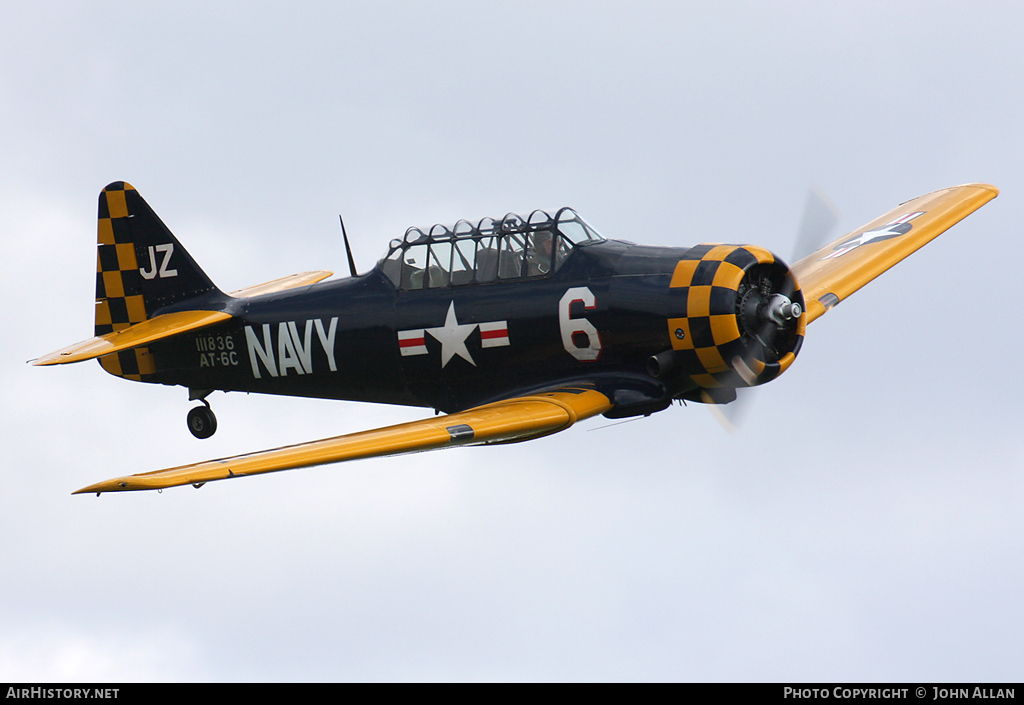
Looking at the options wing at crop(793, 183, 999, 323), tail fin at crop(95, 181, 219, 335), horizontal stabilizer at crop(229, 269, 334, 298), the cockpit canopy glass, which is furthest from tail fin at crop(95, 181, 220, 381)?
wing at crop(793, 183, 999, 323)

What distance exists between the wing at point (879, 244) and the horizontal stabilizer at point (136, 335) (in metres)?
6.94

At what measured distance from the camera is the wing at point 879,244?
44.6 ft

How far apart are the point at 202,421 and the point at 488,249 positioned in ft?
15.6

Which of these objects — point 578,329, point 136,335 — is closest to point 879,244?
point 578,329

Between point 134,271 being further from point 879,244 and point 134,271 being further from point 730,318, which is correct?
point 879,244

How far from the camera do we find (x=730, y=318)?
36.5 ft

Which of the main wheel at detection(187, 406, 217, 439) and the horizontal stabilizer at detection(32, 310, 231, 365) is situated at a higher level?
the horizontal stabilizer at detection(32, 310, 231, 365)

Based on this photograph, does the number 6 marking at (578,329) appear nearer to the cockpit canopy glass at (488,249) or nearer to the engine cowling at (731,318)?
the cockpit canopy glass at (488,249)

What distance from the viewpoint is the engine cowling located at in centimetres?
1120

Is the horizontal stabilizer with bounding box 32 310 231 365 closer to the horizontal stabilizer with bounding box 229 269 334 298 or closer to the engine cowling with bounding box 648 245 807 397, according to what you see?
the horizontal stabilizer with bounding box 229 269 334 298

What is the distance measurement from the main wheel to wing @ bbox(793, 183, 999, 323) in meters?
7.32

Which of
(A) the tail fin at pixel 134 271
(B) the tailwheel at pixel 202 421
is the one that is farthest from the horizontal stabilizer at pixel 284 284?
(B) the tailwheel at pixel 202 421

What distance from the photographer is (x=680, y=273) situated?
11.5 m

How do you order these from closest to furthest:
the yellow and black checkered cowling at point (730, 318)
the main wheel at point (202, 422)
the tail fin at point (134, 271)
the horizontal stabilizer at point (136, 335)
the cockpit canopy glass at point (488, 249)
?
the yellow and black checkered cowling at point (730, 318) < the cockpit canopy glass at point (488, 249) < the horizontal stabilizer at point (136, 335) < the main wheel at point (202, 422) < the tail fin at point (134, 271)
